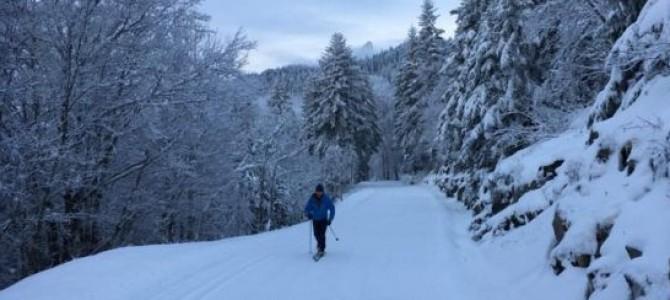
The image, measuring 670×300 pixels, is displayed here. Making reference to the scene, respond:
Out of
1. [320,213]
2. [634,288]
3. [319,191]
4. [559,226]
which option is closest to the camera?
[634,288]

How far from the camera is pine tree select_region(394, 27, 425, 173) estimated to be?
46.9 meters

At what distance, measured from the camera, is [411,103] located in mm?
49562

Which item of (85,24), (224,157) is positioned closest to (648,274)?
(85,24)

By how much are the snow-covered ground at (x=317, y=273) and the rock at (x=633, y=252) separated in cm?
101

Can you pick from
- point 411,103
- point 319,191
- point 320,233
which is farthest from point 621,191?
point 411,103

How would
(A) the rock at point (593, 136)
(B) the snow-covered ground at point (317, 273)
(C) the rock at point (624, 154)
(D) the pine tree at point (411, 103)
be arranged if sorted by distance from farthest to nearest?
(D) the pine tree at point (411, 103), (A) the rock at point (593, 136), (B) the snow-covered ground at point (317, 273), (C) the rock at point (624, 154)

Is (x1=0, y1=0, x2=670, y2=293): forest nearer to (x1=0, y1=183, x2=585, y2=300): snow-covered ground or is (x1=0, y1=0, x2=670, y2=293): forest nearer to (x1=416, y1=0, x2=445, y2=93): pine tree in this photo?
(x1=0, y1=183, x2=585, y2=300): snow-covered ground

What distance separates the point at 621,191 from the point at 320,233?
6421mm

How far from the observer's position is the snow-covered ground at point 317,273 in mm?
7609

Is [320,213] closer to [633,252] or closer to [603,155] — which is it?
[603,155]

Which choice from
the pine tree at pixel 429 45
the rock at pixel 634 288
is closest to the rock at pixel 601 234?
the rock at pixel 634 288

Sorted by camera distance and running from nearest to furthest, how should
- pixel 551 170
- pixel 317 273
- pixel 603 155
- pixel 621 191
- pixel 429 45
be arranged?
1. pixel 621 191
2. pixel 603 155
3. pixel 317 273
4. pixel 551 170
5. pixel 429 45

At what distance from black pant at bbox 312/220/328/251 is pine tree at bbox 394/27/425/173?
33.9m

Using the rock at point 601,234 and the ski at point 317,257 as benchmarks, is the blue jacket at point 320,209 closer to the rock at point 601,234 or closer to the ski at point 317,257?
the ski at point 317,257
